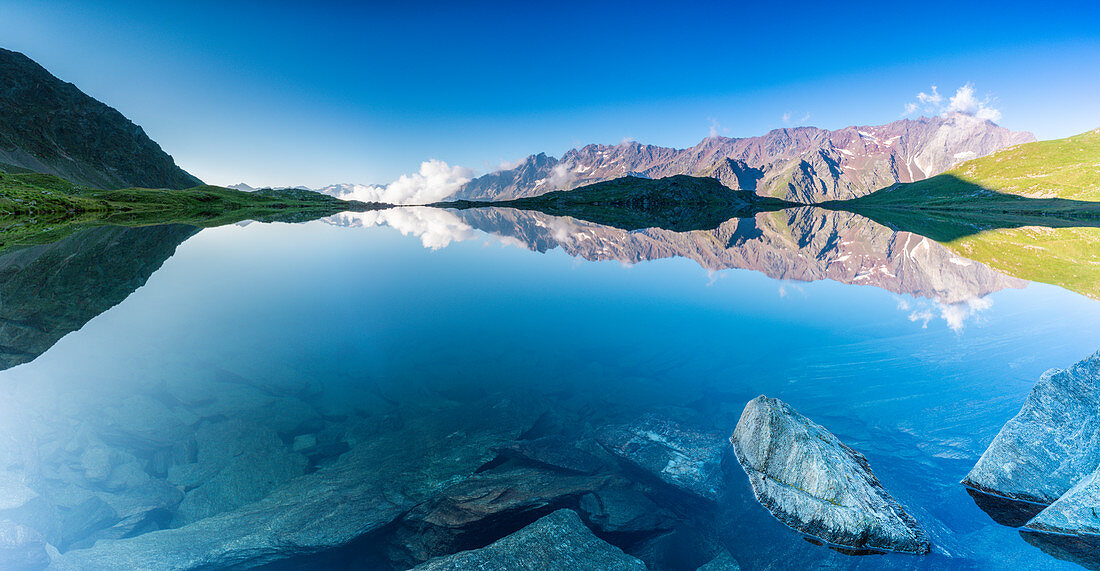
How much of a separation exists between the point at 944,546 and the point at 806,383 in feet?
29.4

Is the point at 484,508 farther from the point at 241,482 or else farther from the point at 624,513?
the point at 241,482

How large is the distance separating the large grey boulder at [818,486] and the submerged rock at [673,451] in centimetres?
99

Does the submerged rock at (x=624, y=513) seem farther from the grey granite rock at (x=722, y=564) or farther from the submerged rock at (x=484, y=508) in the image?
the grey granite rock at (x=722, y=564)

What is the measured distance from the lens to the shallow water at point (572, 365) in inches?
405

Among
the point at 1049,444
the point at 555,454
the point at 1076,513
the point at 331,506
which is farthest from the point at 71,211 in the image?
the point at 1049,444

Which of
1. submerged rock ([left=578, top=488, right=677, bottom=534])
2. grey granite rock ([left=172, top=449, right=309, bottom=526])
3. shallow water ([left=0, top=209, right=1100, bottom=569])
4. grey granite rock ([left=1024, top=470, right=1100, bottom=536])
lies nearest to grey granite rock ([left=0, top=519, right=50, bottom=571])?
shallow water ([left=0, top=209, right=1100, bottom=569])

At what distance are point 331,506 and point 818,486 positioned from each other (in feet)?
41.4

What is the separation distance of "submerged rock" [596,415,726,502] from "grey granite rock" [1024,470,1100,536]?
6.57m

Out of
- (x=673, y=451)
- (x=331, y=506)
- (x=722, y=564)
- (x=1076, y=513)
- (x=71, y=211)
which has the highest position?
(x=71, y=211)

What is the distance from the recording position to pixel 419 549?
9.20m

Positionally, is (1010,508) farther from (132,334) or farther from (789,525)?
(132,334)

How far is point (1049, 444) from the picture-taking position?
1012 centimetres

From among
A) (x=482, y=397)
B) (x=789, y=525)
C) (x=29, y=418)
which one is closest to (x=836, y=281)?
(x=789, y=525)

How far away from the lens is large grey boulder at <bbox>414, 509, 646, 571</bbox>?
26.2 feet
